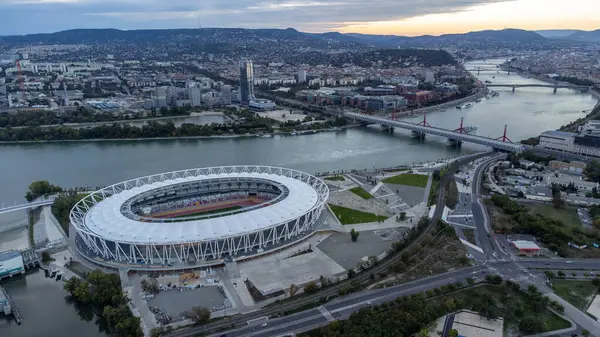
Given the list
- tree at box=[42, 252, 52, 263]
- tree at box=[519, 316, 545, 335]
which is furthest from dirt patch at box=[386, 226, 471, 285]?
tree at box=[42, 252, 52, 263]

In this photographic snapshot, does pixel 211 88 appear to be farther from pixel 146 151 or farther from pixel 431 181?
pixel 431 181

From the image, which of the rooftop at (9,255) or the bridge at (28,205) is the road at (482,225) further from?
the bridge at (28,205)

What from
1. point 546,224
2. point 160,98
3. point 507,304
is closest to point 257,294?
point 507,304

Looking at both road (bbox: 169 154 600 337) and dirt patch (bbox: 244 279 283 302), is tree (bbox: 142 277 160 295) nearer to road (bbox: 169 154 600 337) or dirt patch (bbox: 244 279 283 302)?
road (bbox: 169 154 600 337)

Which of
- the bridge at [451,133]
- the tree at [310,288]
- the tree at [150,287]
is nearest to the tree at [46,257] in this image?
the tree at [150,287]

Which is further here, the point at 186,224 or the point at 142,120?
the point at 142,120

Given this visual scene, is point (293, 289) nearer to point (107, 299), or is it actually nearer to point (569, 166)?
point (107, 299)
